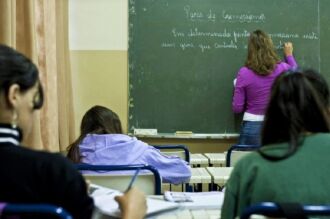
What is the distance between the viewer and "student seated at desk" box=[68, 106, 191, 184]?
8.63ft

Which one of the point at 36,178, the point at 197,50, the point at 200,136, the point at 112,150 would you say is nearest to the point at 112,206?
the point at 36,178

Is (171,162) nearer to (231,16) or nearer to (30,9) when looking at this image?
(30,9)

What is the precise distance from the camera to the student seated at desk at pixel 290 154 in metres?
1.35

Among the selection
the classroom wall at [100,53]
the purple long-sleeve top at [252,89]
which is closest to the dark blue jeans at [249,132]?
the purple long-sleeve top at [252,89]

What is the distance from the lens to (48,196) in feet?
4.03

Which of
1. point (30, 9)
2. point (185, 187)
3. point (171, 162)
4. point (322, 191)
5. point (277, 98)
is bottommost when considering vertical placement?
point (185, 187)

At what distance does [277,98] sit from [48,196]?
739mm

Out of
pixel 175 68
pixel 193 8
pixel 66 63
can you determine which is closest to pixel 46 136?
pixel 66 63

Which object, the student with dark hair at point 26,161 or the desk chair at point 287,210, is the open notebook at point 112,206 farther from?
the desk chair at point 287,210

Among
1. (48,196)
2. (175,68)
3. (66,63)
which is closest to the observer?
(48,196)

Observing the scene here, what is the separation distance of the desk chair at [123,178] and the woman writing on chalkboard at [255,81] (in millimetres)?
2177

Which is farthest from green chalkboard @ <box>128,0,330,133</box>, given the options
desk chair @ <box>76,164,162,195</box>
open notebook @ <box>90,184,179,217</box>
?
open notebook @ <box>90,184,179,217</box>

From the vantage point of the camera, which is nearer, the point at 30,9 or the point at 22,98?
the point at 22,98

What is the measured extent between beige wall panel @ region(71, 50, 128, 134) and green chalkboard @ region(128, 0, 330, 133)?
9cm
